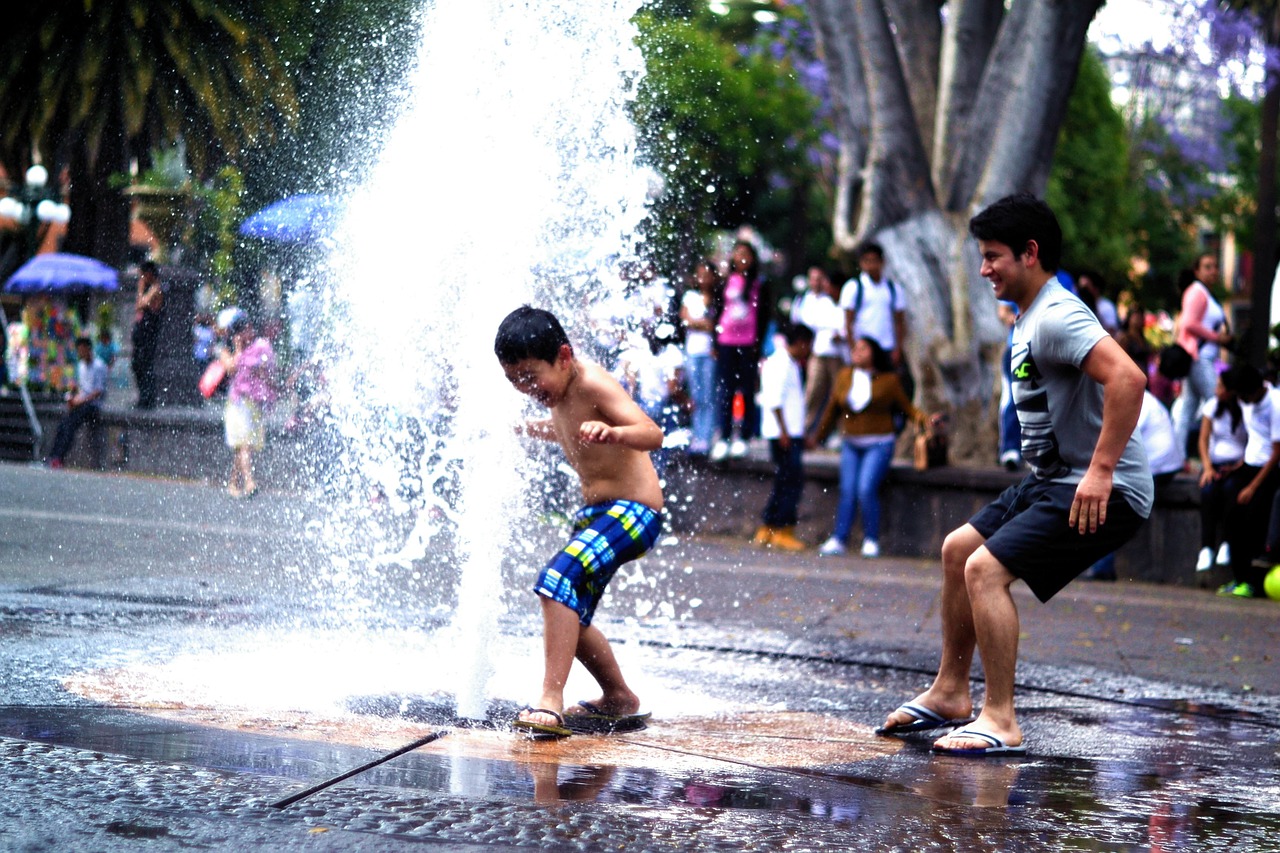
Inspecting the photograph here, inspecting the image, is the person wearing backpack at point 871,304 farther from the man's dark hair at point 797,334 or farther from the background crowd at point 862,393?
the man's dark hair at point 797,334

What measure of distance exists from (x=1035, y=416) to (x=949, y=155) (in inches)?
323

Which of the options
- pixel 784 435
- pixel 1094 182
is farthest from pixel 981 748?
pixel 1094 182

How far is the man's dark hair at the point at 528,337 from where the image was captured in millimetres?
4746

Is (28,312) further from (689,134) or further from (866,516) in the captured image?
(866,516)

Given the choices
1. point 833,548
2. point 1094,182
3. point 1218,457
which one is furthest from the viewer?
point 1094,182

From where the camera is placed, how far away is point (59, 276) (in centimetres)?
2077

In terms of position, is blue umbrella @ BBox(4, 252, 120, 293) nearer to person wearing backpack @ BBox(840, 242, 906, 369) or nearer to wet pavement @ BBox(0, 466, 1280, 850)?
wet pavement @ BBox(0, 466, 1280, 850)

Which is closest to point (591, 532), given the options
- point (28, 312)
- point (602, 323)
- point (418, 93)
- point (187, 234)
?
point (418, 93)

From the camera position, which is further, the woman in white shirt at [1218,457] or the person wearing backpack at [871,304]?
the person wearing backpack at [871,304]

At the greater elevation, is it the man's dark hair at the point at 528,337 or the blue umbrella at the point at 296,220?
the blue umbrella at the point at 296,220

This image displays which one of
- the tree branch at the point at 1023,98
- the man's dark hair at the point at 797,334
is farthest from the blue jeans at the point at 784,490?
the tree branch at the point at 1023,98

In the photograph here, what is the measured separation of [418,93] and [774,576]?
4.06 meters

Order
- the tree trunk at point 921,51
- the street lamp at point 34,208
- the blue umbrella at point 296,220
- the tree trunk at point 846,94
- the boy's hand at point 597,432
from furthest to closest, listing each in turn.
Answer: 1. the street lamp at point 34,208
2. the tree trunk at point 921,51
3. the tree trunk at point 846,94
4. the blue umbrella at point 296,220
5. the boy's hand at point 597,432

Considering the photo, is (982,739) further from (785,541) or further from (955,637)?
(785,541)
